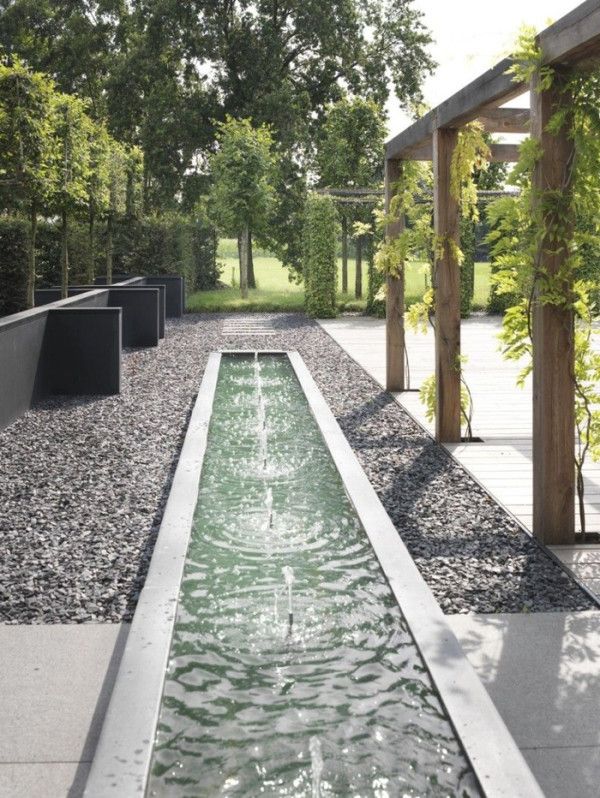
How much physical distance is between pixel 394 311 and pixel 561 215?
538 centimetres

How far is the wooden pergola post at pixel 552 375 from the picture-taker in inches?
197

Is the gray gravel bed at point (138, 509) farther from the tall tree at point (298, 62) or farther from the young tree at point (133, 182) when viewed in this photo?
the tall tree at point (298, 62)

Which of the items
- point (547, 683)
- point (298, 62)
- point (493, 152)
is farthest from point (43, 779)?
point (298, 62)

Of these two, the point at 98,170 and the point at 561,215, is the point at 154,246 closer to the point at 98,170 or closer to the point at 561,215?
the point at 98,170

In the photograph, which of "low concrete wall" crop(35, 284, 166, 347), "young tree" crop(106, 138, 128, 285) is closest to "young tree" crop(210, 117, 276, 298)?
"young tree" crop(106, 138, 128, 285)

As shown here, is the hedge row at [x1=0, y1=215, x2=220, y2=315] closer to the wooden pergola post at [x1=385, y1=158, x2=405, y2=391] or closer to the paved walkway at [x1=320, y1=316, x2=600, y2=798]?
the wooden pergola post at [x1=385, y1=158, x2=405, y2=391]

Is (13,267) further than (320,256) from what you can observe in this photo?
No

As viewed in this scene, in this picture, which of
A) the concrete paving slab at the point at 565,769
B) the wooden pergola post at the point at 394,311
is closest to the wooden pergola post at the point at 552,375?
the concrete paving slab at the point at 565,769

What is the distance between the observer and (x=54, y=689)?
3.46 metres

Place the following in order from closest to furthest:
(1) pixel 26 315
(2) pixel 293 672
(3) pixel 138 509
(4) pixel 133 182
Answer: (2) pixel 293 672 → (3) pixel 138 509 → (1) pixel 26 315 → (4) pixel 133 182

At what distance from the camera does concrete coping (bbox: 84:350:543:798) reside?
2.72m

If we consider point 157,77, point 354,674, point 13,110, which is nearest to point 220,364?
point 13,110

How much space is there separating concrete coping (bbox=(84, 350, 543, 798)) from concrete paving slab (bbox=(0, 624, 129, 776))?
0.12m

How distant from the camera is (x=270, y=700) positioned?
11.1 feet
